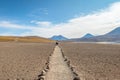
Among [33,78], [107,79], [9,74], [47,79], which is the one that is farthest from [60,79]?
[9,74]

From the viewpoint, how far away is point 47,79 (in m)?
16.8

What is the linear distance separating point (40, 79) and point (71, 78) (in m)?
2.32

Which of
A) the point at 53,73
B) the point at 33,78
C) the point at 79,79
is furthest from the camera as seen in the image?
the point at 53,73

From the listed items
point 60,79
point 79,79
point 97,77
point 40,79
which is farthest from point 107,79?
point 40,79

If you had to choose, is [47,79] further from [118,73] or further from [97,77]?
[118,73]

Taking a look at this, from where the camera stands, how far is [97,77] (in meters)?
18.4

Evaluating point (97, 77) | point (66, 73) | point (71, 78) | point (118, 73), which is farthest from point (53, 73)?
point (118, 73)

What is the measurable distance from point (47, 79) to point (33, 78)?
1508 mm

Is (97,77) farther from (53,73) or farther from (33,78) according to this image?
(33,78)

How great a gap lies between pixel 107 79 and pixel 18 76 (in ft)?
22.9

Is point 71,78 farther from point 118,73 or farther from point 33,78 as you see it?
point 118,73

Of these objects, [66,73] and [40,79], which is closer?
[40,79]

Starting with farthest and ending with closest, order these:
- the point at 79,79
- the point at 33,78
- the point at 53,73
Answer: the point at 53,73 → the point at 33,78 → the point at 79,79

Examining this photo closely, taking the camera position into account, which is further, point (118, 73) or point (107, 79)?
point (118, 73)
